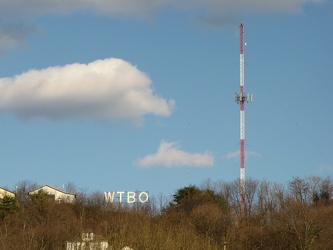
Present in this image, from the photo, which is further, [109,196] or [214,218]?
[109,196]

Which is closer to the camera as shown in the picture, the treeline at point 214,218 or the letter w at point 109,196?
the treeline at point 214,218

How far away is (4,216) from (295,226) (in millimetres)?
28770

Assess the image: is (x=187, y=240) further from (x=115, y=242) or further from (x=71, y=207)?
(x=71, y=207)

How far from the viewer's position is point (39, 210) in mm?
69312

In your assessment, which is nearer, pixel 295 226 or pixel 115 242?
pixel 115 242

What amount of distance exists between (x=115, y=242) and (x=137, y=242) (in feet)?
5.00

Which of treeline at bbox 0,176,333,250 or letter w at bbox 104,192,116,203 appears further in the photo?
letter w at bbox 104,192,116,203

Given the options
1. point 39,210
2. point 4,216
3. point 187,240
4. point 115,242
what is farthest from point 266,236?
point 115,242

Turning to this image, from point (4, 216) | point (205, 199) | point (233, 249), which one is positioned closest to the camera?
point (233, 249)

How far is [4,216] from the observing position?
7219 centimetres

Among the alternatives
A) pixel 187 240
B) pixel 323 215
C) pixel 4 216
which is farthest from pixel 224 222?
pixel 187 240

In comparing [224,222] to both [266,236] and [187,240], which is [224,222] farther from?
[187,240]

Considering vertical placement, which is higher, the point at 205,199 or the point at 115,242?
the point at 205,199

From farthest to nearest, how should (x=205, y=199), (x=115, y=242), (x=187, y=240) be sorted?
(x=205, y=199), (x=187, y=240), (x=115, y=242)
